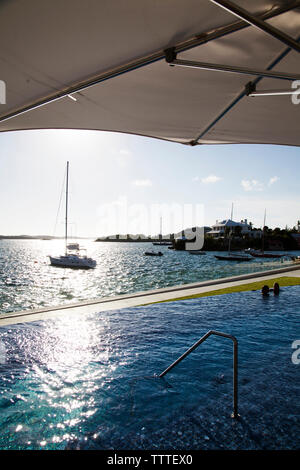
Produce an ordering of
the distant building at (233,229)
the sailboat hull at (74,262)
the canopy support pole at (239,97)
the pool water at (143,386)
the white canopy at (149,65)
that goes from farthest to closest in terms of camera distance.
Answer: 1. the distant building at (233,229)
2. the sailboat hull at (74,262)
3. the pool water at (143,386)
4. the canopy support pole at (239,97)
5. the white canopy at (149,65)

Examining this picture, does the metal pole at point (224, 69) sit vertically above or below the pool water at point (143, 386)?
above

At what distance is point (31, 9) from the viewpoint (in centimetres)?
179

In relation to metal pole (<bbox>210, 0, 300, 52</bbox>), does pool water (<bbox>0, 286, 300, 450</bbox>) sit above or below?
below

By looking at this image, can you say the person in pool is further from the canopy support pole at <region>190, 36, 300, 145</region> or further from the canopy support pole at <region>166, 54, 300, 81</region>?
the canopy support pole at <region>166, 54, 300, 81</region>

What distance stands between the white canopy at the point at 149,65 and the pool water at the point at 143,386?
3.36 m

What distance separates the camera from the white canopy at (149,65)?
1.96 meters

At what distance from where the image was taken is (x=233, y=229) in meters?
90.9

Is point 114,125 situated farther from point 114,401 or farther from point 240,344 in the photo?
point 240,344

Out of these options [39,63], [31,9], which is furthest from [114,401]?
[31,9]

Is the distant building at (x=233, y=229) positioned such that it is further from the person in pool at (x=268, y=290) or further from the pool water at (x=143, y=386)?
the pool water at (x=143, y=386)

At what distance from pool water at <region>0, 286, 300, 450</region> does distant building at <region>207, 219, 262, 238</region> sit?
82423mm

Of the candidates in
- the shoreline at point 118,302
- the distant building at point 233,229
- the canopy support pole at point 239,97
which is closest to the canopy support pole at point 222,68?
the canopy support pole at point 239,97

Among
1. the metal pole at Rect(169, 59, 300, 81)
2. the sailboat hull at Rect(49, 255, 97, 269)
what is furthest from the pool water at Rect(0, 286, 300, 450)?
the sailboat hull at Rect(49, 255, 97, 269)

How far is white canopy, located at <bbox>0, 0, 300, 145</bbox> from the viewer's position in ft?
6.43
